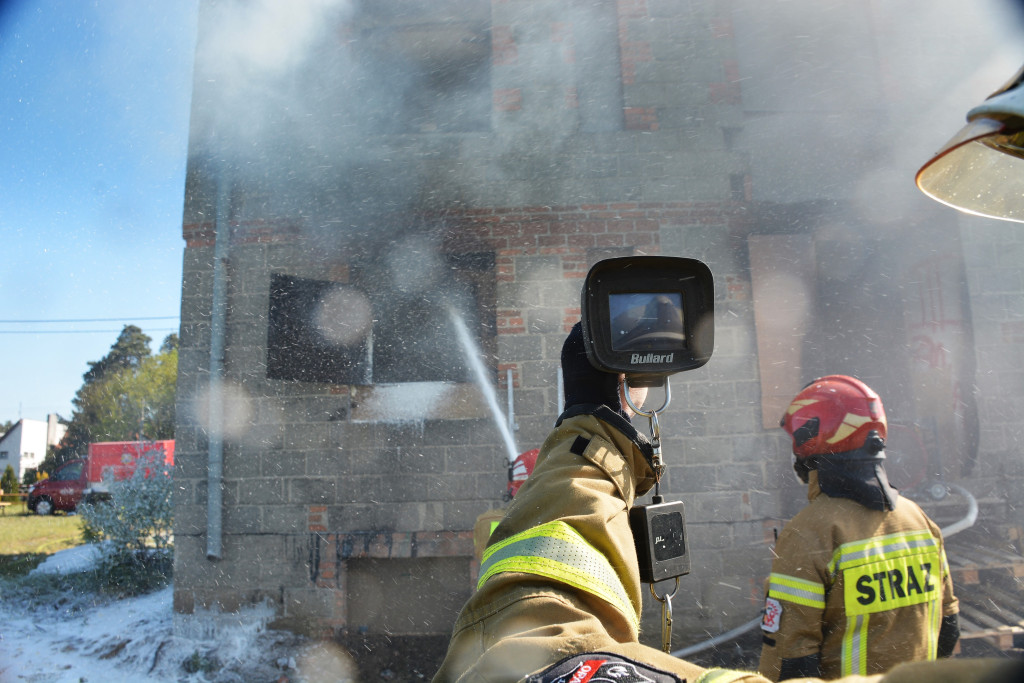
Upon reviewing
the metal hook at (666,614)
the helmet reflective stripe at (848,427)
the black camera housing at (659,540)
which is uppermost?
the helmet reflective stripe at (848,427)

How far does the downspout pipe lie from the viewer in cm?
438

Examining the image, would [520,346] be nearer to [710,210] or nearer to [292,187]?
[710,210]

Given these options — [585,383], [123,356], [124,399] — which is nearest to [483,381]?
[585,383]

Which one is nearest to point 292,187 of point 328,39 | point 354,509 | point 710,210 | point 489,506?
point 328,39

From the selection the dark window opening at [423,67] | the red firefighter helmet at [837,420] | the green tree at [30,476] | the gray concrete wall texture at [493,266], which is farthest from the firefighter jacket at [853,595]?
the green tree at [30,476]

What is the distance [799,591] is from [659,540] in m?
1.17

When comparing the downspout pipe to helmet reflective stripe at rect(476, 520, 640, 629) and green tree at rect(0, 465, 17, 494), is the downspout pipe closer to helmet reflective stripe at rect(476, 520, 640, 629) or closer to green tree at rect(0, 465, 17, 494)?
helmet reflective stripe at rect(476, 520, 640, 629)

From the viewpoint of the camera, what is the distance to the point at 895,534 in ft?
6.41

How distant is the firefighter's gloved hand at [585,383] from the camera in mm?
1066

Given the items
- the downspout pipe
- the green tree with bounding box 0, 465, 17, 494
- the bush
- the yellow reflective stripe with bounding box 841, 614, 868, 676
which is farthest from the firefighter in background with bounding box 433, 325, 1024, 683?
the green tree with bounding box 0, 465, 17, 494

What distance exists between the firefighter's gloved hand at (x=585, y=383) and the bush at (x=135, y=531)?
570cm

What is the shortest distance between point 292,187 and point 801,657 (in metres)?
4.61

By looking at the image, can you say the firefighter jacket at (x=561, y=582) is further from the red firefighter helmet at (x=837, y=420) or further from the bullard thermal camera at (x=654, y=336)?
the red firefighter helmet at (x=837, y=420)

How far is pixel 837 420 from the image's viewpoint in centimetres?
213
